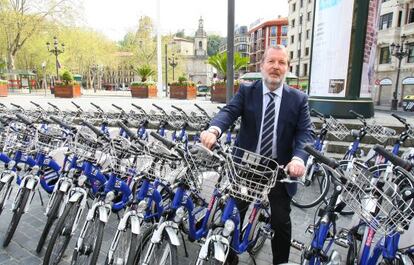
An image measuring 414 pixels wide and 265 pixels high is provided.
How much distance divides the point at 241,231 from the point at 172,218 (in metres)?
0.75

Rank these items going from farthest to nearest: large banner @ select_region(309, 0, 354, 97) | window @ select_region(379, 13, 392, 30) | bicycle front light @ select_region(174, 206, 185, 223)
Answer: window @ select_region(379, 13, 392, 30)
large banner @ select_region(309, 0, 354, 97)
bicycle front light @ select_region(174, 206, 185, 223)

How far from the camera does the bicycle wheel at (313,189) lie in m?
4.80

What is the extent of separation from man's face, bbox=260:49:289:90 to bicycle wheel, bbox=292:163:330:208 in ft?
9.00

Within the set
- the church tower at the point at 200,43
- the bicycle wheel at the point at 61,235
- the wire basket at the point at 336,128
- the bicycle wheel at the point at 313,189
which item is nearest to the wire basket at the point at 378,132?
the wire basket at the point at 336,128

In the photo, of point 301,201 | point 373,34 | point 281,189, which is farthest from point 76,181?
point 373,34

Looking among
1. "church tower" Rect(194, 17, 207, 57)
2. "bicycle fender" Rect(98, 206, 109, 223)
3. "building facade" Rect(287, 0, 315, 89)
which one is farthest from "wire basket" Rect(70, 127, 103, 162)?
"church tower" Rect(194, 17, 207, 57)

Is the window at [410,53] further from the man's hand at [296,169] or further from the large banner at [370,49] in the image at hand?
the man's hand at [296,169]

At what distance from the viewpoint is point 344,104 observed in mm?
8602

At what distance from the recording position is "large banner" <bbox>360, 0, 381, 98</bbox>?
27.4ft

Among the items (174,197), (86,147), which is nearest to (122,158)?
(86,147)

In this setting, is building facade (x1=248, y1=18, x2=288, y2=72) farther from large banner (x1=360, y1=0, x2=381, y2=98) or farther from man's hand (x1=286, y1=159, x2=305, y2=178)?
man's hand (x1=286, y1=159, x2=305, y2=178)

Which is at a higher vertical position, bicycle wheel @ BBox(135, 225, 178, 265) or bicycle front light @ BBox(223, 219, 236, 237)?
bicycle front light @ BBox(223, 219, 236, 237)

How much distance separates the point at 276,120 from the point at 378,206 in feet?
3.22

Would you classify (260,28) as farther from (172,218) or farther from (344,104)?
(172,218)
